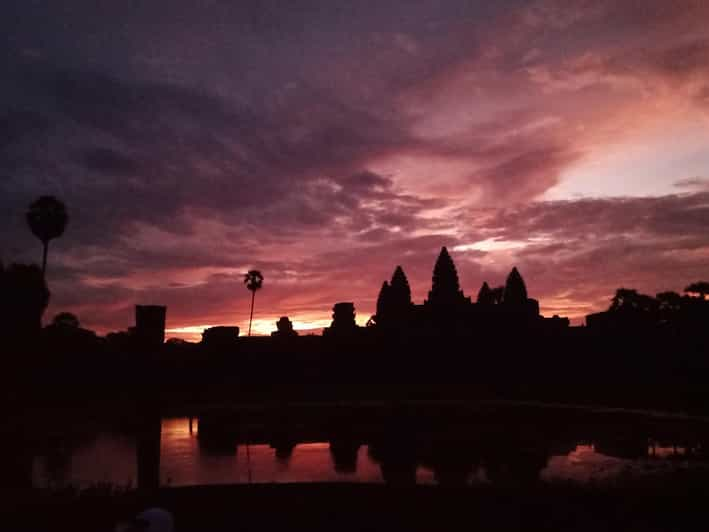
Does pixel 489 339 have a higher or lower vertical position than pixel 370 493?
higher

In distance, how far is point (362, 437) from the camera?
82.4 ft

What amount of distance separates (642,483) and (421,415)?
17694mm

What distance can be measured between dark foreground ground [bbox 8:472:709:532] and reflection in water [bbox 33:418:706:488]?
12.0 ft

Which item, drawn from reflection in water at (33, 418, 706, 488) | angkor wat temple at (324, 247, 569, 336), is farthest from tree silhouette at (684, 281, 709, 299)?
reflection in water at (33, 418, 706, 488)

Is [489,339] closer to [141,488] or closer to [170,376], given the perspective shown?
[170,376]

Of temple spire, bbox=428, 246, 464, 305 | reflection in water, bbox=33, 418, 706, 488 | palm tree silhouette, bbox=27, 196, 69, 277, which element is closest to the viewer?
reflection in water, bbox=33, 418, 706, 488

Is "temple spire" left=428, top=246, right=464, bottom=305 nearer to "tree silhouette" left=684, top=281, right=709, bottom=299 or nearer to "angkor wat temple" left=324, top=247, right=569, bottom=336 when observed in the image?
"angkor wat temple" left=324, top=247, right=569, bottom=336

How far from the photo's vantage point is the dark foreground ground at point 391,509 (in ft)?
34.0

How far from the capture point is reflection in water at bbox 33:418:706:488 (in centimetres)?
1748

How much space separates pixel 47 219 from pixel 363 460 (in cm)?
4187

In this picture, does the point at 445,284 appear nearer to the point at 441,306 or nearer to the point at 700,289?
the point at 441,306

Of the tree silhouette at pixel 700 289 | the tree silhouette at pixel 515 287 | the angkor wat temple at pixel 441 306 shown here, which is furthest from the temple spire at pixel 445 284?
the tree silhouette at pixel 700 289

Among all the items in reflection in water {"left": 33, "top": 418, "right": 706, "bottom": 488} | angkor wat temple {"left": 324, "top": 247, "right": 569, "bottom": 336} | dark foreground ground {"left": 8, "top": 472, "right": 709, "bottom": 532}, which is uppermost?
angkor wat temple {"left": 324, "top": 247, "right": 569, "bottom": 336}

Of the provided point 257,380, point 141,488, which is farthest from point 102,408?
point 141,488
